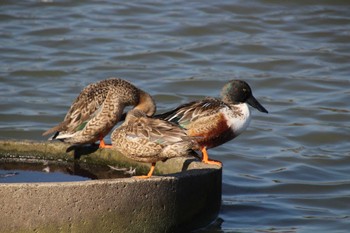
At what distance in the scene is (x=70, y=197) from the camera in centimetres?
652

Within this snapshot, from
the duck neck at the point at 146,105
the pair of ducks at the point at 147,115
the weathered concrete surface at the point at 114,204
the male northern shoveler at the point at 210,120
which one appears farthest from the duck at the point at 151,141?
the duck neck at the point at 146,105

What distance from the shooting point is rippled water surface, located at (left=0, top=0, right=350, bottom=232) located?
9.26 meters

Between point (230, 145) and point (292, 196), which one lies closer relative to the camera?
point (292, 196)

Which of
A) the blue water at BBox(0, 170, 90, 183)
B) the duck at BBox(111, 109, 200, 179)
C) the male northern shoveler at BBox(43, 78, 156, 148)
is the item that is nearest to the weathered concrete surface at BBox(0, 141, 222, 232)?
the duck at BBox(111, 109, 200, 179)

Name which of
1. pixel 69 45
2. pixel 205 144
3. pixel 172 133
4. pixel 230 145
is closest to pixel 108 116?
pixel 205 144

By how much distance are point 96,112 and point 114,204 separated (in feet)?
6.22

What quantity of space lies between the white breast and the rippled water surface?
73 cm

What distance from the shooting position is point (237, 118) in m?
8.42

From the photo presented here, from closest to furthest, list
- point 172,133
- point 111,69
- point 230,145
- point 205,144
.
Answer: point 172,133
point 205,144
point 230,145
point 111,69

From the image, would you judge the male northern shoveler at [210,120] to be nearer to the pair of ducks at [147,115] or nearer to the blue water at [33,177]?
the pair of ducks at [147,115]

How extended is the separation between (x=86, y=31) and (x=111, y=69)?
76.1 inches

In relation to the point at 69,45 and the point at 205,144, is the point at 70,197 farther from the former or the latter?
the point at 69,45

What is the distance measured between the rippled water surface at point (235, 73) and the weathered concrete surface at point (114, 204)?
682 mm

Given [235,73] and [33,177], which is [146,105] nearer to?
[33,177]
